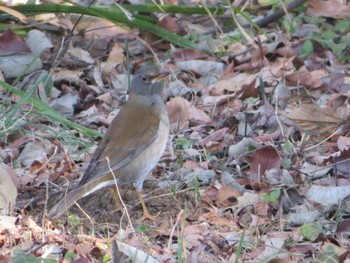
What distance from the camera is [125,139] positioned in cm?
677

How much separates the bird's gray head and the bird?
88 millimetres

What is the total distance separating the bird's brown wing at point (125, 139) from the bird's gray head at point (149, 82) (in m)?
0.28

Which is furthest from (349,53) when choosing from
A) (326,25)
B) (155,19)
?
(155,19)

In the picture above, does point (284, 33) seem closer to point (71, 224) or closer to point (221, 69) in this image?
point (221, 69)

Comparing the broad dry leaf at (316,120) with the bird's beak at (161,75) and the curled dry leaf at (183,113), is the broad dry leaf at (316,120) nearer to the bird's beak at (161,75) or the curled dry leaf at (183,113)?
the curled dry leaf at (183,113)

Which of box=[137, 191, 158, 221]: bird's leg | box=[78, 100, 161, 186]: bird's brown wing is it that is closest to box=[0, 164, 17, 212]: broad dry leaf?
box=[78, 100, 161, 186]: bird's brown wing

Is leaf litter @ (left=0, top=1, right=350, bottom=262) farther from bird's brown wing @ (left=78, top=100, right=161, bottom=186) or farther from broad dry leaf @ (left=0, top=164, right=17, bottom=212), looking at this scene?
bird's brown wing @ (left=78, top=100, right=161, bottom=186)

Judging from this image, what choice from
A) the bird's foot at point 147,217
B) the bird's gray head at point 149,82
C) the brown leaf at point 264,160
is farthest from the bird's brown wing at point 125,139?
the brown leaf at point 264,160

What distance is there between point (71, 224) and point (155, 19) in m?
3.97

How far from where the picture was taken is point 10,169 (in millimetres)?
6832

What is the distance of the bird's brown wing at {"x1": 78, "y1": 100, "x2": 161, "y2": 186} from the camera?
6523mm

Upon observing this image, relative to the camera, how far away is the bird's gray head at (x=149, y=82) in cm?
733

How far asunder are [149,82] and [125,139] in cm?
81

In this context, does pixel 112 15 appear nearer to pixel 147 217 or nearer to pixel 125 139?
pixel 125 139
